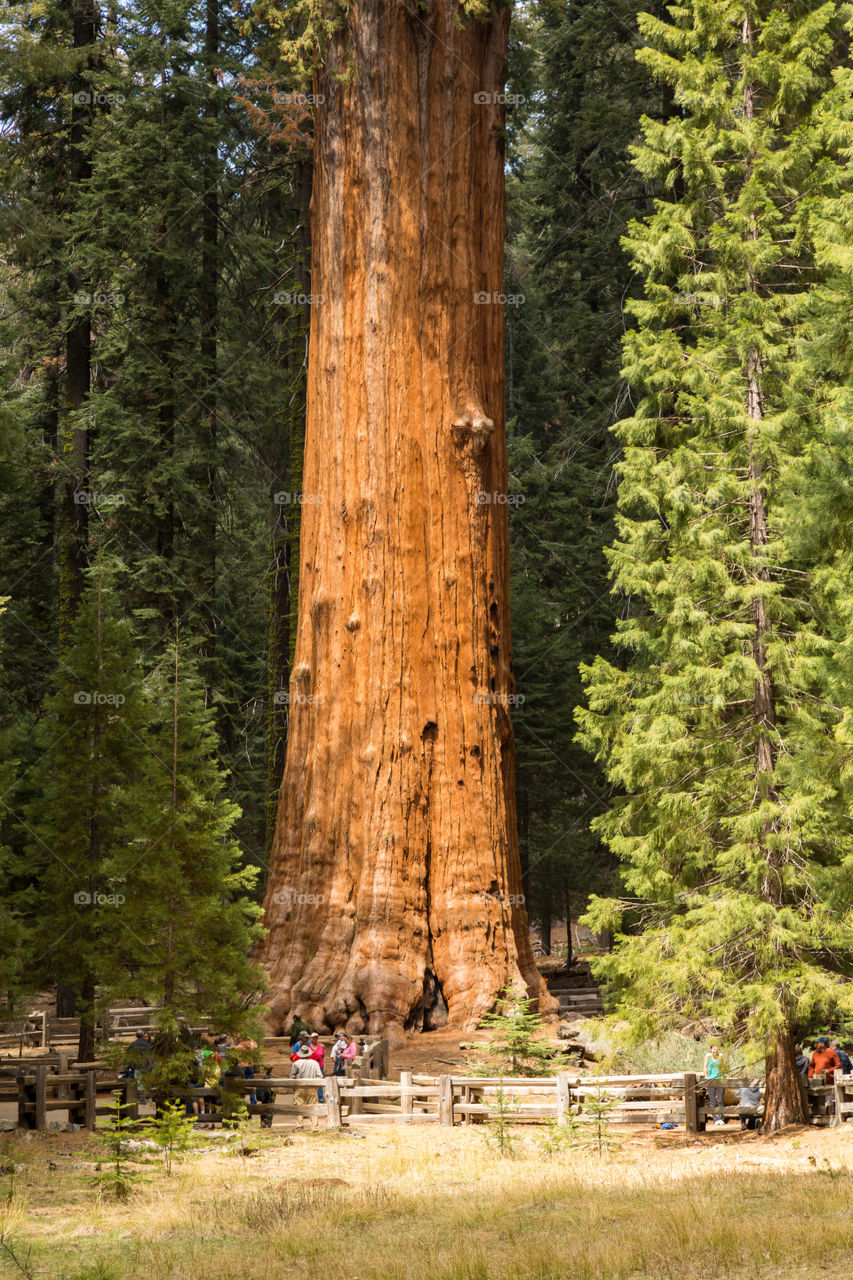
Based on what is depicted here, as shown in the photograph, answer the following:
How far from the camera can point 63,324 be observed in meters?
Answer: 23.9

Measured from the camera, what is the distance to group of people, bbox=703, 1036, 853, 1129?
14055mm

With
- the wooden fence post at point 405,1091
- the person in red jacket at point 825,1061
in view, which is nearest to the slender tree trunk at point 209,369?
the wooden fence post at point 405,1091

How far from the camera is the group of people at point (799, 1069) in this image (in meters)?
14.1

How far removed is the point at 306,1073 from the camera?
15016 millimetres

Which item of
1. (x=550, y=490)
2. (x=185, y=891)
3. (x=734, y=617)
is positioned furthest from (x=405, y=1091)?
(x=550, y=490)

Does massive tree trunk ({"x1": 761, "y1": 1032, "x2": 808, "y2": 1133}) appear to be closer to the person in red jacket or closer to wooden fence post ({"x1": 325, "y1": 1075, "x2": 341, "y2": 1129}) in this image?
the person in red jacket

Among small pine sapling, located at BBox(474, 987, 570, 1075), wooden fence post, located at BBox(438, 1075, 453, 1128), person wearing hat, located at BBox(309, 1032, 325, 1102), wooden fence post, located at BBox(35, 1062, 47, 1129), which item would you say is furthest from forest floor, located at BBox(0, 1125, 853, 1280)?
small pine sapling, located at BBox(474, 987, 570, 1075)

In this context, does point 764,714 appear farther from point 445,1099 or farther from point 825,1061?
point 445,1099

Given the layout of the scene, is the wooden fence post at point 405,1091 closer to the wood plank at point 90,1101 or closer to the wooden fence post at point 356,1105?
the wooden fence post at point 356,1105

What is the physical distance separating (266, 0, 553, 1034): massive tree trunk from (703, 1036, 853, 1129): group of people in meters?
3.35

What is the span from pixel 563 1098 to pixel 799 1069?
2.55m

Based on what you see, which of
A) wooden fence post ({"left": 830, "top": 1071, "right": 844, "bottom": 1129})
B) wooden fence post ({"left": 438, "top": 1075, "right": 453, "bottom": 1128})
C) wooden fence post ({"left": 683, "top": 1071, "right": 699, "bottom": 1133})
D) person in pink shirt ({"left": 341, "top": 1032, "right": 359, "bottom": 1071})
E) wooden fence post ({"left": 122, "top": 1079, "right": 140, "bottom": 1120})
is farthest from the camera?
person in pink shirt ({"left": 341, "top": 1032, "right": 359, "bottom": 1071})

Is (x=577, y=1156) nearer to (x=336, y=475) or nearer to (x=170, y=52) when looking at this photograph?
(x=336, y=475)

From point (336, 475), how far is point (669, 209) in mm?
5757
